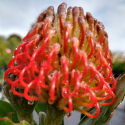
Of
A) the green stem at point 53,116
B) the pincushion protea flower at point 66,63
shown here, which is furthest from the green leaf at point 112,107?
the green stem at point 53,116

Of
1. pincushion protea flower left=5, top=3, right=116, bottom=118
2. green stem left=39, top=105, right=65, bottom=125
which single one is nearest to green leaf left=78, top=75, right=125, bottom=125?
pincushion protea flower left=5, top=3, right=116, bottom=118

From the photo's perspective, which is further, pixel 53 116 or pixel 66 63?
pixel 53 116

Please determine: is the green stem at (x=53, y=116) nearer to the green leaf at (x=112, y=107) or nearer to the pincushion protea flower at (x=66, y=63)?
the pincushion protea flower at (x=66, y=63)

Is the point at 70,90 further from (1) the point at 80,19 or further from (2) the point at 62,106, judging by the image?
(1) the point at 80,19

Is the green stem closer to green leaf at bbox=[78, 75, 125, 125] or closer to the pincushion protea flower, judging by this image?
the pincushion protea flower

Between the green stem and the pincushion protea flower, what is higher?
the pincushion protea flower

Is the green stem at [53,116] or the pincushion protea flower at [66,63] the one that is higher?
the pincushion protea flower at [66,63]

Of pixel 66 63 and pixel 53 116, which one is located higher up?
pixel 66 63

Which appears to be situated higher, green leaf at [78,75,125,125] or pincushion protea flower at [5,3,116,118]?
pincushion protea flower at [5,3,116,118]

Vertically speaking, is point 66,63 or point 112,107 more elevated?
point 66,63
